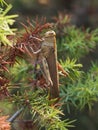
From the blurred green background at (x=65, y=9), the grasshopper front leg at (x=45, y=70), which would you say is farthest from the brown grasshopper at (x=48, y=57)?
the blurred green background at (x=65, y=9)

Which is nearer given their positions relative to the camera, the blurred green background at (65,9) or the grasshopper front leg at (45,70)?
the grasshopper front leg at (45,70)

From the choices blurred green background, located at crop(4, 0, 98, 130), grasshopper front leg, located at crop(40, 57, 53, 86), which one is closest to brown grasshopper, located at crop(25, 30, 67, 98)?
grasshopper front leg, located at crop(40, 57, 53, 86)

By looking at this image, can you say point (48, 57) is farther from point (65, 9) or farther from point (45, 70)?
point (65, 9)

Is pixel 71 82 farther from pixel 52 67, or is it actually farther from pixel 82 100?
pixel 52 67

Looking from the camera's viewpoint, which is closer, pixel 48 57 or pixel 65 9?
pixel 48 57

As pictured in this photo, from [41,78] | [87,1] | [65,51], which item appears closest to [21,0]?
[87,1]

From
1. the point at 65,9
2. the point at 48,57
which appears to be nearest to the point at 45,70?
the point at 48,57

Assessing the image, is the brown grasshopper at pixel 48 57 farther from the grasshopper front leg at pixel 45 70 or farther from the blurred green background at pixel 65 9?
the blurred green background at pixel 65 9

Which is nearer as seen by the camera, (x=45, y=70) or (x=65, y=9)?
(x=45, y=70)

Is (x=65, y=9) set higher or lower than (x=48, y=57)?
higher

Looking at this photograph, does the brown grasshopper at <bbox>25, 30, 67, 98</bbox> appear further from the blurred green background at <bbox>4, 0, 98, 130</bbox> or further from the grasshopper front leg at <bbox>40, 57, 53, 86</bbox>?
the blurred green background at <bbox>4, 0, 98, 130</bbox>

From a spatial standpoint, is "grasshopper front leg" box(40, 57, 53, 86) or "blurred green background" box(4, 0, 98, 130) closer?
"grasshopper front leg" box(40, 57, 53, 86)

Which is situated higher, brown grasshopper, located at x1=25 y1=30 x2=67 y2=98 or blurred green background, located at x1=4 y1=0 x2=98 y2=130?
blurred green background, located at x1=4 y1=0 x2=98 y2=130
